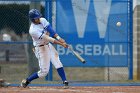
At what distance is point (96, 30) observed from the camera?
570 inches

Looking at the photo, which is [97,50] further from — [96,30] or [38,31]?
[38,31]

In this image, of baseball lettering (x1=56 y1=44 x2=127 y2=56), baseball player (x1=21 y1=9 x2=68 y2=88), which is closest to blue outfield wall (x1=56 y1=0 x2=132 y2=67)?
baseball lettering (x1=56 y1=44 x2=127 y2=56)


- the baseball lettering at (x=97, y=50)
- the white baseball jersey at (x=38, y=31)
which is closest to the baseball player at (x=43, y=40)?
the white baseball jersey at (x=38, y=31)

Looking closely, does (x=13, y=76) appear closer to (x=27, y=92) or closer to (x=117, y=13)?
(x=117, y=13)

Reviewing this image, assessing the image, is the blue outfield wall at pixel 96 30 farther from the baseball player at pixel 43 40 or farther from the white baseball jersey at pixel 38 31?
the white baseball jersey at pixel 38 31

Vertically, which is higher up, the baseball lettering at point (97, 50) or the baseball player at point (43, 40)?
the baseball player at point (43, 40)

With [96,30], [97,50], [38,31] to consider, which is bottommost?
[97,50]

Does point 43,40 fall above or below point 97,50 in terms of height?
above

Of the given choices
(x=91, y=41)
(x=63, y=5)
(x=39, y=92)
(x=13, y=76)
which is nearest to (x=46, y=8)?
(x=63, y=5)

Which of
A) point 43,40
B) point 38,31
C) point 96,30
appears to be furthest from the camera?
point 96,30

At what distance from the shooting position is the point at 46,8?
47.5 ft

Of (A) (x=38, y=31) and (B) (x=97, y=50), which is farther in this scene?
(B) (x=97, y=50)

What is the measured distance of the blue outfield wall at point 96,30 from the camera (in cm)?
1445

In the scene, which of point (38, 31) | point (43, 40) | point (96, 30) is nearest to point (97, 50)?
point (96, 30)
